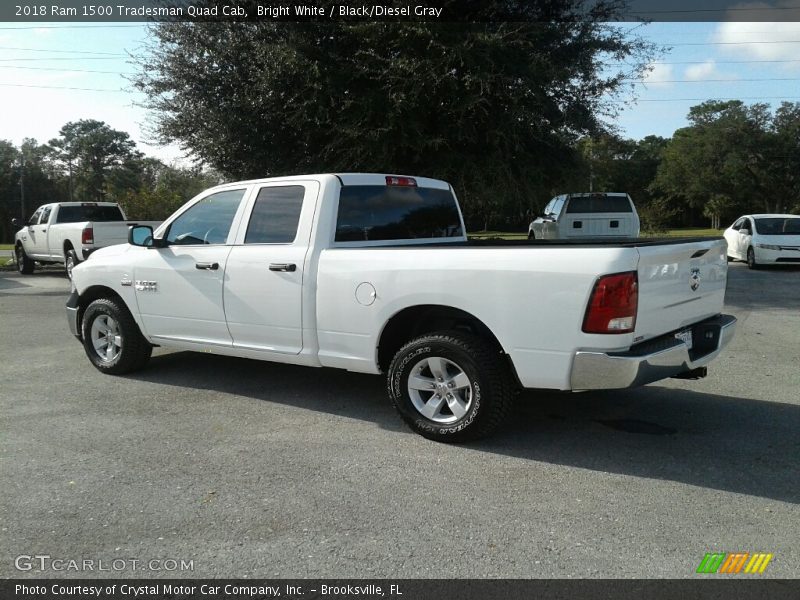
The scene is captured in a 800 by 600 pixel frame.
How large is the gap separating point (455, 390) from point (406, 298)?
713 millimetres

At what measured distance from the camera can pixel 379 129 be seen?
13.4 metres

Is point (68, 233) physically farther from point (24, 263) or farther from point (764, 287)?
point (764, 287)

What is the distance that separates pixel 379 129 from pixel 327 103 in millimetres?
1275

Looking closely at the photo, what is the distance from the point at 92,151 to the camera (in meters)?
102

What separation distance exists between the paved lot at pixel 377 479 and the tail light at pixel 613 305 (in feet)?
2.96

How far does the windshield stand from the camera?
18297 mm

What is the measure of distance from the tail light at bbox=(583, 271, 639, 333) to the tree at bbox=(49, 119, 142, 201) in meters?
101

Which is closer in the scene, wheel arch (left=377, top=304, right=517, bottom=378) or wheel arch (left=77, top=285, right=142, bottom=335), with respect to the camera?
wheel arch (left=377, top=304, right=517, bottom=378)

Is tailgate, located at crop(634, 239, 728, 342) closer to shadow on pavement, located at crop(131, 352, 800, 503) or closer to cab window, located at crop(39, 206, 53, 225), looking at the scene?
shadow on pavement, located at crop(131, 352, 800, 503)

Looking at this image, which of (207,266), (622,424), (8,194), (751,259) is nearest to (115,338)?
(207,266)

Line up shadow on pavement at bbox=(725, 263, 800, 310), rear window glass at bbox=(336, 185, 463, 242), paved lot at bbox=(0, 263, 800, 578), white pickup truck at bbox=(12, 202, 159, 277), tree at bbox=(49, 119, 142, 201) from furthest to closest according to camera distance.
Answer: tree at bbox=(49, 119, 142, 201), white pickup truck at bbox=(12, 202, 159, 277), shadow on pavement at bbox=(725, 263, 800, 310), rear window glass at bbox=(336, 185, 463, 242), paved lot at bbox=(0, 263, 800, 578)

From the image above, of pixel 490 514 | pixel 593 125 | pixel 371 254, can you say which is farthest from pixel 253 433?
pixel 593 125

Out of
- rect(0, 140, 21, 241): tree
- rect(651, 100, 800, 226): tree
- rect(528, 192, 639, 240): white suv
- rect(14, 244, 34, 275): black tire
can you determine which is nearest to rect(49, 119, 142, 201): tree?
rect(0, 140, 21, 241): tree
